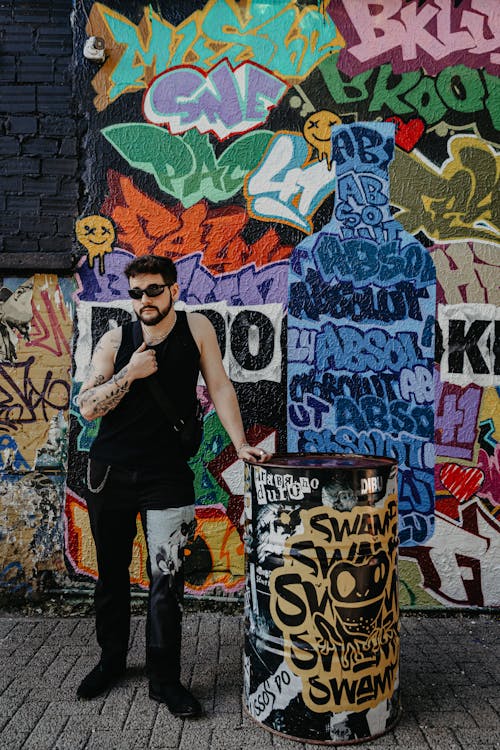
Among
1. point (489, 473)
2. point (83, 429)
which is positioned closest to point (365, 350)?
point (489, 473)

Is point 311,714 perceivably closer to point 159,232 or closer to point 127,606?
point 127,606

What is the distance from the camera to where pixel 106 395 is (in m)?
2.94

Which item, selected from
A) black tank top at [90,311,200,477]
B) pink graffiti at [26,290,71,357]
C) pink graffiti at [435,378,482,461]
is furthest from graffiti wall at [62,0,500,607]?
black tank top at [90,311,200,477]

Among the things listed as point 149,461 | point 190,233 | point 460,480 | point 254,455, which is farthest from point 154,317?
Result: point 460,480

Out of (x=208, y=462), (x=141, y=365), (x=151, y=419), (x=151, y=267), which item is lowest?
(x=208, y=462)

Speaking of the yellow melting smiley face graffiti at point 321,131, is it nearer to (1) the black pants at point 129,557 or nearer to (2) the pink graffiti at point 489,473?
(2) the pink graffiti at point 489,473

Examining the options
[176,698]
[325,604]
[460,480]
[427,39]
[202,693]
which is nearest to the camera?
[325,604]

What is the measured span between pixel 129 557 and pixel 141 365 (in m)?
1.00

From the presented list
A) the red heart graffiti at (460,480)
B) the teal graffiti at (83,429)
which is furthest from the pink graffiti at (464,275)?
the teal graffiti at (83,429)

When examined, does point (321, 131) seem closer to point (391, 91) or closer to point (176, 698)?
point (391, 91)

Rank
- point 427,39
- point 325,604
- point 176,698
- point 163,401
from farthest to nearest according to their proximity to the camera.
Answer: point 427,39, point 163,401, point 176,698, point 325,604

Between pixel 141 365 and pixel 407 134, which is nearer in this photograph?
pixel 141 365

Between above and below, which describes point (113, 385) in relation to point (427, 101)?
below

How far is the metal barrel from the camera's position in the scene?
2.69 m
